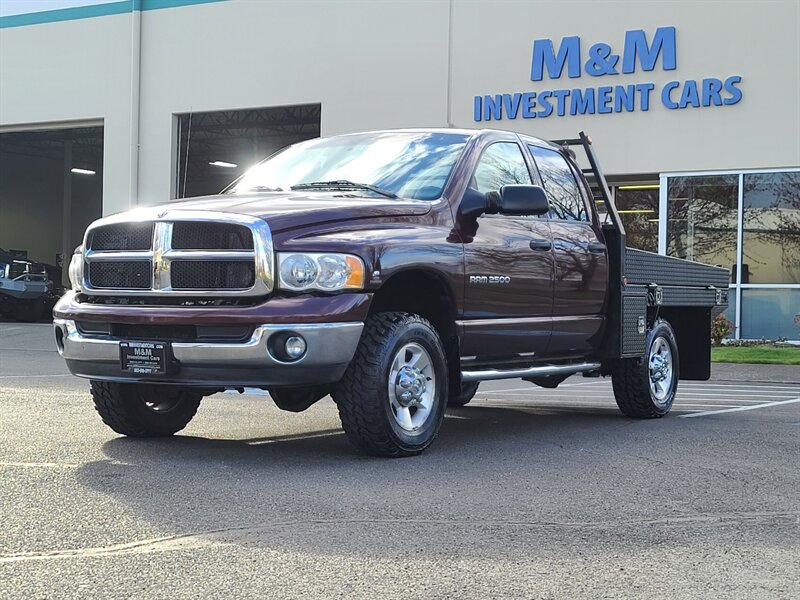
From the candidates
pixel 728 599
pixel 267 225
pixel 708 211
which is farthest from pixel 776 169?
pixel 728 599

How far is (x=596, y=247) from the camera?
8562 mm


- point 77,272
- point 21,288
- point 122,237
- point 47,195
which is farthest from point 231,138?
point 122,237

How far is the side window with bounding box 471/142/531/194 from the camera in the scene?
25.1 feet

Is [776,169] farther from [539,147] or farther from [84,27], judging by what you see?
[84,27]

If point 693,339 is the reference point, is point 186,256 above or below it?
above

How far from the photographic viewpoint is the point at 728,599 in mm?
3818

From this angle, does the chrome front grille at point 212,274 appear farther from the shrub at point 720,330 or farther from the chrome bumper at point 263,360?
the shrub at point 720,330

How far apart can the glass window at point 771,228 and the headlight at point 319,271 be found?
1564cm

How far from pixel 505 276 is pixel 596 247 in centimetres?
137

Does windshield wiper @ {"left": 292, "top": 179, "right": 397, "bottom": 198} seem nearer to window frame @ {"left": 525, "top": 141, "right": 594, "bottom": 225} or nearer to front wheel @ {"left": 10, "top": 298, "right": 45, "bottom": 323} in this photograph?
window frame @ {"left": 525, "top": 141, "right": 594, "bottom": 225}

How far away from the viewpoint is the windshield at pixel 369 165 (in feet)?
24.0

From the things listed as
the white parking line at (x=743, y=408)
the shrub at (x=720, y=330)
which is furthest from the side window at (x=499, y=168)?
the shrub at (x=720, y=330)

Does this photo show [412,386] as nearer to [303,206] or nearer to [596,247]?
[303,206]

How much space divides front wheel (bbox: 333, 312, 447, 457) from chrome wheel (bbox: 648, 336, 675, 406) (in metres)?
3.13
